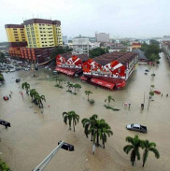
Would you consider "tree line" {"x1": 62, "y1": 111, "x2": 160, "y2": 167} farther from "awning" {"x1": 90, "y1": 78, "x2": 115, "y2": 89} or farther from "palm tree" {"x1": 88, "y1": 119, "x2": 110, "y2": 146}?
"awning" {"x1": 90, "y1": 78, "x2": 115, "y2": 89}

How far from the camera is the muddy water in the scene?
16672 mm

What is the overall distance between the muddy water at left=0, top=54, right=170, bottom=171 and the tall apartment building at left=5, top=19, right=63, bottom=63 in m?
48.3

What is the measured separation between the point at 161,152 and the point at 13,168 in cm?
1914

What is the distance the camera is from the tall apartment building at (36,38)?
8012cm

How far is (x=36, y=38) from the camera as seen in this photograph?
3169 inches

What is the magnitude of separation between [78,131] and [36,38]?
7408cm

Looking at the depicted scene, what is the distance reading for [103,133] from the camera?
16.4 meters

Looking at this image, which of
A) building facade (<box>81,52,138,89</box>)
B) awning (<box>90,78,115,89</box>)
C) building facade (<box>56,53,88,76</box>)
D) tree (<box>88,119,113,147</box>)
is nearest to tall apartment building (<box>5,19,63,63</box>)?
building facade (<box>56,53,88,76</box>)

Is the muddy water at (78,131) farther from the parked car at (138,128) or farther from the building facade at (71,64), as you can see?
the building facade at (71,64)

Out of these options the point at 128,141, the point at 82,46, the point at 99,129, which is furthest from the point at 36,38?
the point at 128,141

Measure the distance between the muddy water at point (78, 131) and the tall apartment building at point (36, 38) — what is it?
48.3 metres

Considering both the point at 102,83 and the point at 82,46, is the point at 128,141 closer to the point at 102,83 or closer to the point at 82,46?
the point at 102,83

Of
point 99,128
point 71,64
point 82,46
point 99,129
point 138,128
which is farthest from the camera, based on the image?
point 82,46

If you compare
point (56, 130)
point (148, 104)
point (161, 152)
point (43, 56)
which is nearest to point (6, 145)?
point (56, 130)
